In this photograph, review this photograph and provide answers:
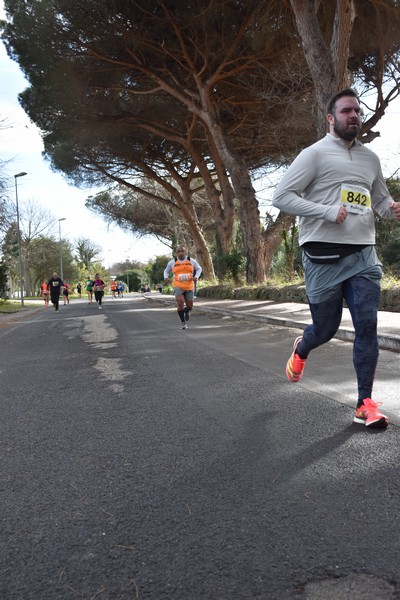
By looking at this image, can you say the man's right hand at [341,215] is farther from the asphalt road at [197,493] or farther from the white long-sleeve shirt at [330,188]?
the asphalt road at [197,493]

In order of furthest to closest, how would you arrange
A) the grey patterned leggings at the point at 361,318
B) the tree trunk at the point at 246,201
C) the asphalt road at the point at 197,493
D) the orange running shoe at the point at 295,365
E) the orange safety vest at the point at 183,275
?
the tree trunk at the point at 246,201, the orange safety vest at the point at 183,275, the orange running shoe at the point at 295,365, the grey patterned leggings at the point at 361,318, the asphalt road at the point at 197,493

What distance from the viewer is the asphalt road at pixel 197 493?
189cm

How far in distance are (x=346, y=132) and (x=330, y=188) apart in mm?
373

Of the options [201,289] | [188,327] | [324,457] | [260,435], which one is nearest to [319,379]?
[260,435]

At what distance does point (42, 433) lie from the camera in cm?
388

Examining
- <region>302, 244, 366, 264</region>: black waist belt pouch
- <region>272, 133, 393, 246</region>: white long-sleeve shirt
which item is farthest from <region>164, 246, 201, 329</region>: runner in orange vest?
<region>302, 244, 366, 264</region>: black waist belt pouch

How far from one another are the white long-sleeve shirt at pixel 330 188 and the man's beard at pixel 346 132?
61 millimetres

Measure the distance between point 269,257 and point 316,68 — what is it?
11243 mm

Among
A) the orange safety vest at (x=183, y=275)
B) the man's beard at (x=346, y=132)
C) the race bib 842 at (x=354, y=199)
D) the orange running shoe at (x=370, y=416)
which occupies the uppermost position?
the man's beard at (x=346, y=132)

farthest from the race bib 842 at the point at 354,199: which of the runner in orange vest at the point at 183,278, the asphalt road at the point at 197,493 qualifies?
the runner in orange vest at the point at 183,278

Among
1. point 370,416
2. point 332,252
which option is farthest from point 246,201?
point 370,416

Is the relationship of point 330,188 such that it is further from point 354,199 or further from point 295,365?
point 295,365

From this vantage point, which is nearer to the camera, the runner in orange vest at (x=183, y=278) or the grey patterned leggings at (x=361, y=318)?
the grey patterned leggings at (x=361, y=318)

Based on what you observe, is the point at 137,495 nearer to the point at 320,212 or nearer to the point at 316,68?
the point at 320,212
